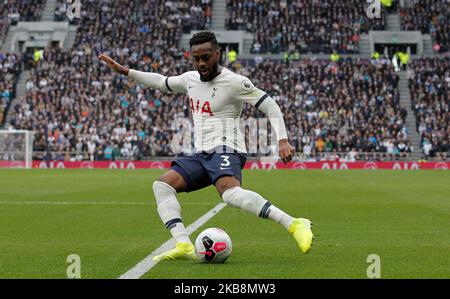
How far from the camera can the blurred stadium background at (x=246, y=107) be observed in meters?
22.1

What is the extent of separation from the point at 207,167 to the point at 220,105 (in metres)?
0.68

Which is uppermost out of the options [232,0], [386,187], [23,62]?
[232,0]

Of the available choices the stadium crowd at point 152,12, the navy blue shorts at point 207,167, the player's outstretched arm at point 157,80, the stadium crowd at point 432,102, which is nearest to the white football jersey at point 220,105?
the navy blue shorts at point 207,167

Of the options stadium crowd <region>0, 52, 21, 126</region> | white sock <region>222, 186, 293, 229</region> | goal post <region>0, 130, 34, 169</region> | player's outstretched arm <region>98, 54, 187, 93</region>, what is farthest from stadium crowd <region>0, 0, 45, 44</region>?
white sock <region>222, 186, 293, 229</region>

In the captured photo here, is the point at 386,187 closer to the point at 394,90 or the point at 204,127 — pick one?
the point at 204,127

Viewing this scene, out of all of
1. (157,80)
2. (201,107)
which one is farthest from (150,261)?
(157,80)

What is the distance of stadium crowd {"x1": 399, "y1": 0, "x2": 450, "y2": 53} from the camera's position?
5528cm

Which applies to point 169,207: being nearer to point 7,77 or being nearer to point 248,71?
point 248,71

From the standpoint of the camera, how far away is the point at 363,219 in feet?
48.5

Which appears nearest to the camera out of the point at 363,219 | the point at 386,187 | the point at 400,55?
the point at 363,219

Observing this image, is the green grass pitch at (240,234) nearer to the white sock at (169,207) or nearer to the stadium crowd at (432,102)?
the white sock at (169,207)

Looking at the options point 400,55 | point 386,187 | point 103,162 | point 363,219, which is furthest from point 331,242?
point 400,55

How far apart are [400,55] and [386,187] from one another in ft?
93.8

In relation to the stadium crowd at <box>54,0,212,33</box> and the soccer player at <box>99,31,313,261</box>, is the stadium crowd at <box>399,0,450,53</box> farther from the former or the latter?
the soccer player at <box>99,31,313,261</box>
